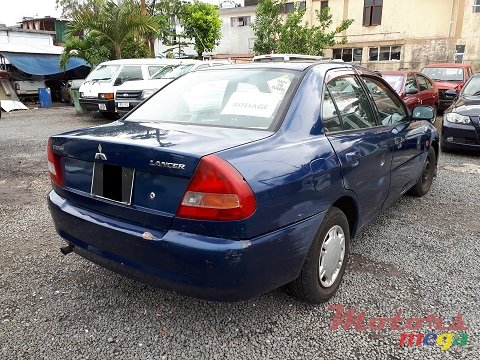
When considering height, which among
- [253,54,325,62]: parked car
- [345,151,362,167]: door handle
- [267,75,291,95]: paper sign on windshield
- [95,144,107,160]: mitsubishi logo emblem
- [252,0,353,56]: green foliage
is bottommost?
[345,151,362,167]: door handle

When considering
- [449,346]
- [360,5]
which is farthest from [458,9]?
[449,346]

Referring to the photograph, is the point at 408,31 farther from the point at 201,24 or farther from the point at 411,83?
the point at 411,83

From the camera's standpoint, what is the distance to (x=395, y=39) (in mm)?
25906

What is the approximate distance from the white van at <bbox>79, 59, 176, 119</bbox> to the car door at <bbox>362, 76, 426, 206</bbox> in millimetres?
9090

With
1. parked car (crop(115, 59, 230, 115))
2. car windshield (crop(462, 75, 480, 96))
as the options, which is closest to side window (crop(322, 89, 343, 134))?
car windshield (crop(462, 75, 480, 96))

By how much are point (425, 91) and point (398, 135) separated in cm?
736

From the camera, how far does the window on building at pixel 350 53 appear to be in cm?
2766

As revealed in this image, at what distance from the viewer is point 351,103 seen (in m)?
3.13

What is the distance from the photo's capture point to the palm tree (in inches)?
568

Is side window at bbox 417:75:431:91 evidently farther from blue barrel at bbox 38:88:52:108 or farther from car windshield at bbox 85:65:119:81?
blue barrel at bbox 38:88:52:108

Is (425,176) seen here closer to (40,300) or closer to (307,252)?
(307,252)

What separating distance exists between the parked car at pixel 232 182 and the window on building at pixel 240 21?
34.5 m

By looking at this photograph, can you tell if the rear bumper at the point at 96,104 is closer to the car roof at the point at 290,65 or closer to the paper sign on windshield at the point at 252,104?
the car roof at the point at 290,65

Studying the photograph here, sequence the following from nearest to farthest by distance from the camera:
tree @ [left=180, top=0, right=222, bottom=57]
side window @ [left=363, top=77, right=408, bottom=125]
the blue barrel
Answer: side window @ [left=363, top=77, right=408, bottom=125], the blue barrel, tree @ [left=180, top=0, right=222, bottom=57]
